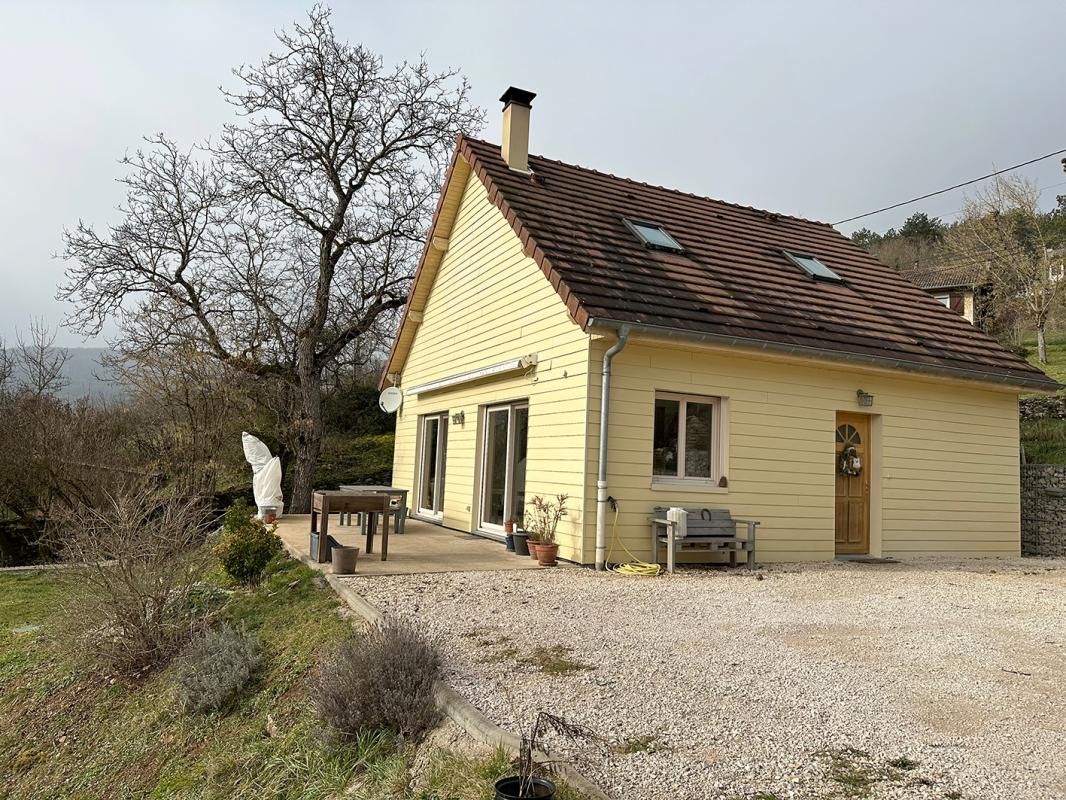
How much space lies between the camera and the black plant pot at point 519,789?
2.61 m

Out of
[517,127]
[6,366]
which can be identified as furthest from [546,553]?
[6,366]

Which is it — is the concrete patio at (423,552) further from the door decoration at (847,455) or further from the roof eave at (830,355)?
the door decoration at (847,455)

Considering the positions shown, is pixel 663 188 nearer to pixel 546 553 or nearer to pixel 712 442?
pixel 712 442

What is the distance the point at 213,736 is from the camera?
483 cm

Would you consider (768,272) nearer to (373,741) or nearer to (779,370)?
(779,370)

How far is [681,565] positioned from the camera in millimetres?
8758

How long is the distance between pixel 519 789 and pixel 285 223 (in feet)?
54.4

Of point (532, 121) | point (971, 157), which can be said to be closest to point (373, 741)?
point (532, 121)

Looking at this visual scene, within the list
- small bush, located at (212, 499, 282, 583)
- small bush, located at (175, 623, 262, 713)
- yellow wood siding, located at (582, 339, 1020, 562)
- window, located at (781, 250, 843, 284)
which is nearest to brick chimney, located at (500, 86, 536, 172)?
yellow wood siding, located at (582, 339, 1020, 562)

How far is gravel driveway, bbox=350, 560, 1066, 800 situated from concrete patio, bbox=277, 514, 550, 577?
482 mm

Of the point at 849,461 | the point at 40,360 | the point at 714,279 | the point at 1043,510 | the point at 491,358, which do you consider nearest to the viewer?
the point at 714,279

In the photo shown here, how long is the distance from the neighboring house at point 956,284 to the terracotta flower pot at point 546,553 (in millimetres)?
25332

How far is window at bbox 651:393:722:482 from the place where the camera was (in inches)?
354

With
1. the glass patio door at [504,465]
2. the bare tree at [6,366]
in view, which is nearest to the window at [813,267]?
the glass patio door at [504,465]
